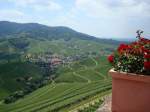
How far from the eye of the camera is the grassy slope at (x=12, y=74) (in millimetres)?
112562

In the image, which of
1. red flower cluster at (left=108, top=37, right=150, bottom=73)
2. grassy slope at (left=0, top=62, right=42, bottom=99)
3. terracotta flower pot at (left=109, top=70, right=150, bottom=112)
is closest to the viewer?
terracotta flower pot at (left=109, top=70, right=150, bottom=112)

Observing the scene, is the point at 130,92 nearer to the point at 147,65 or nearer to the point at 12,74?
the point at 147,65

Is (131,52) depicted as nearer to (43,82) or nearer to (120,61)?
(120,61)

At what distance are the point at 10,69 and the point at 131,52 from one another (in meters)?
131

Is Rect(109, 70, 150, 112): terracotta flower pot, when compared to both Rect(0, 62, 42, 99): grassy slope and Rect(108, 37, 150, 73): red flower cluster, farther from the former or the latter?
Rect(0, 62, 42, 99): grassy slope

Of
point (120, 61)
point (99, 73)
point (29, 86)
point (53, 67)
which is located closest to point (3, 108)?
point (29, 86)

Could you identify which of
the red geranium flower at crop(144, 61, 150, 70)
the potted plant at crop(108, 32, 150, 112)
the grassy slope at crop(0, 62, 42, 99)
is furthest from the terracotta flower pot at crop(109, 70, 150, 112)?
the grassy slope at crop(0, 62, 42, 99)

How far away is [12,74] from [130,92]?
4933 inches

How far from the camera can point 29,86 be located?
4638 inches

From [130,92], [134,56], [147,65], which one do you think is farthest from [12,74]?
[147,65]

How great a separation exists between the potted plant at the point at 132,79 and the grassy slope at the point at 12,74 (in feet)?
337

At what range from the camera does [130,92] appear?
5438mm

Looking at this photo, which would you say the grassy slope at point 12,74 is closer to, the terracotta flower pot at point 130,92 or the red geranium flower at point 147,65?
the terracotta flower pot at point 130,92

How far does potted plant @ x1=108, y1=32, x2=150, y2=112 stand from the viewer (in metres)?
5.32
